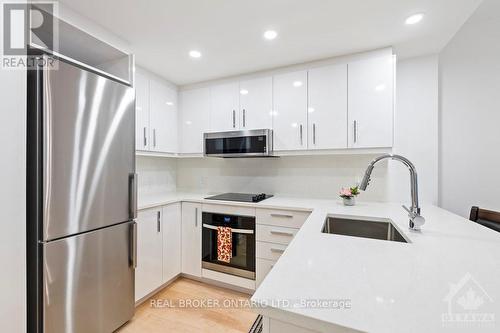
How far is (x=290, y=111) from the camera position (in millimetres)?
2252

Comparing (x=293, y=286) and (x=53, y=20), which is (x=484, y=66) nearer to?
(x=293, y=286)

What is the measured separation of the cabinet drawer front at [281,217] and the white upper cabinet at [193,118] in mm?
1155

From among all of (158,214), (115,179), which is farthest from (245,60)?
(158,214)

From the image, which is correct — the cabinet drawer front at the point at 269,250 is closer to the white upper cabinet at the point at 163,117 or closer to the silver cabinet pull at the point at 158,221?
the silver cabinet pull at the point at 158,221

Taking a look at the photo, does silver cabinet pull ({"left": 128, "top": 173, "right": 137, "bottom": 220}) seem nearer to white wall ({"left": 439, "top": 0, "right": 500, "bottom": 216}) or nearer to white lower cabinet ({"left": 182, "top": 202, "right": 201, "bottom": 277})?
white lower cabinet ({"left": 182, "top": 202, "right": 201, "bottom": 277})

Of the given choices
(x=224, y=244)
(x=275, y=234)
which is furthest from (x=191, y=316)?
(x=275, y=234)

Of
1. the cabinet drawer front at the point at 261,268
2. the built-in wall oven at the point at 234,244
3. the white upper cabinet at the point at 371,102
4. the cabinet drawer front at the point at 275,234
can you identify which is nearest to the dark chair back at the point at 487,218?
the white upper cabinet at the point at 371,102

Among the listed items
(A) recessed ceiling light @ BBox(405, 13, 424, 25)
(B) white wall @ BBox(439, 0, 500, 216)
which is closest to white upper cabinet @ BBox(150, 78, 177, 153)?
(A) recessed ceiling light @ BBox(405, 13, 424, 25)

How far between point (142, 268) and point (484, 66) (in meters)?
3.41

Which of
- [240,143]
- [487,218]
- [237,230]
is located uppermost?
[240,143]

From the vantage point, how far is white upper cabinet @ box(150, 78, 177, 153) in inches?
95.0

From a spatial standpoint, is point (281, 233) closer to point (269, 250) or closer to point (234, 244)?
point (269, 250)

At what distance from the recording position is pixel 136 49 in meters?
1.95

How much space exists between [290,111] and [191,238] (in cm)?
174
